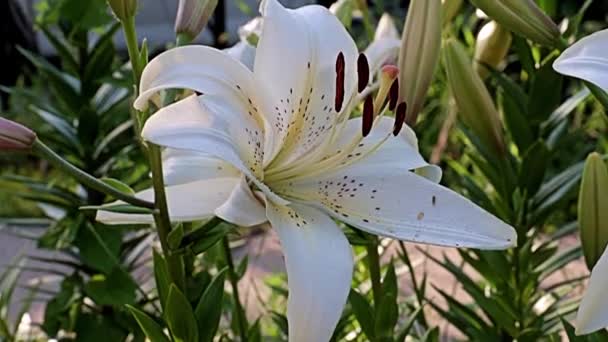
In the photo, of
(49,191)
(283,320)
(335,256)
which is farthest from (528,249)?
(49,191)

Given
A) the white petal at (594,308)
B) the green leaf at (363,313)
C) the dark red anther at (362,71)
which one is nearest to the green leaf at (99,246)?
the green leaf at (363,313)

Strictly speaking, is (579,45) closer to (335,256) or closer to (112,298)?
(335,256)

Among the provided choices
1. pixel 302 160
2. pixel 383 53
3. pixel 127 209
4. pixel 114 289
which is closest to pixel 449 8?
pixel 383 53

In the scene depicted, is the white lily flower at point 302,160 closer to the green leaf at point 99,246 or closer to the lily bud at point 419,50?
the lily bud at point 419,50

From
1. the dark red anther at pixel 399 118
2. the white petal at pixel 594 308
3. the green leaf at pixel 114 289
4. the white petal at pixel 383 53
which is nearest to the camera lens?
the white petal at pixel 594 308

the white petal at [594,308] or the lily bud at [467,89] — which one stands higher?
the lily bud at [467,89]

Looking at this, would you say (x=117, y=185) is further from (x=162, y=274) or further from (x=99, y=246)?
(x=99, y=246)

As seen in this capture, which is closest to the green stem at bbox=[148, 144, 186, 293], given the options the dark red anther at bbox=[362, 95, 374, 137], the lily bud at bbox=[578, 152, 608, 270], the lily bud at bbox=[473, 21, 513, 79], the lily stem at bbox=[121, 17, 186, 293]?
the lily stem at bbox=[121, 17, 186, 293]
